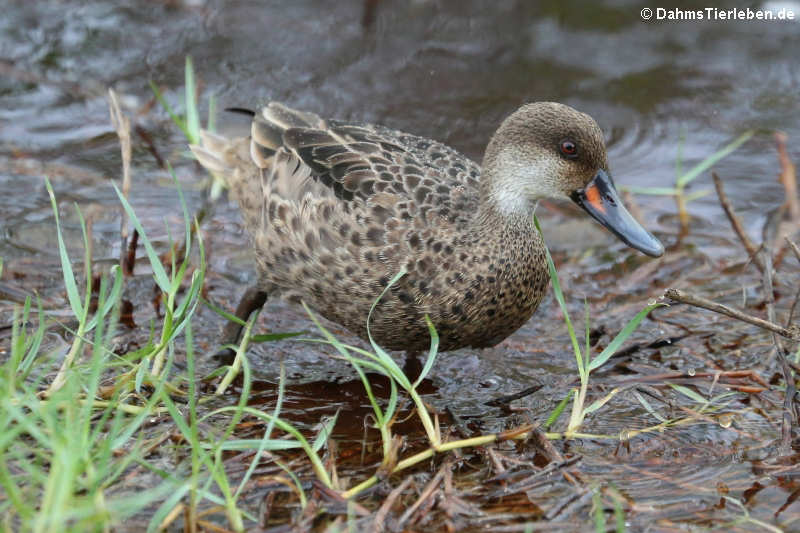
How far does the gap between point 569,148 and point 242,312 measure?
1.77 metres

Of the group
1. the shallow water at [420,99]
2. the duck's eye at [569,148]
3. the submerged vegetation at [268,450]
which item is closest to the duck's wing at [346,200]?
the submerged vegetation at [268,450]

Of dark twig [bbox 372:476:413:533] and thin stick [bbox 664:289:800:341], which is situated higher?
thin stick [bbox 664:289:800:341]

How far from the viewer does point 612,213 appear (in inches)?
173

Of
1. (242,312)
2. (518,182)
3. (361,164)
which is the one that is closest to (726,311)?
(518,182)

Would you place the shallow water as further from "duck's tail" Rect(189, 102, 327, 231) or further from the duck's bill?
the duck's bill

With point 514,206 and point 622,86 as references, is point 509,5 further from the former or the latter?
point 514,206

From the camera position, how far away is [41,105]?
7250mm

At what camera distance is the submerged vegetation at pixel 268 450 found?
10.3 feet

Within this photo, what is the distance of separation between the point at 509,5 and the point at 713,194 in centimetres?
288

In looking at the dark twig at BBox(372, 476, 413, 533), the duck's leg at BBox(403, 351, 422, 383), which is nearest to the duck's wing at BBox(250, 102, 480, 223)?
the duck's leg at BBox(403, 351, 422, 383)

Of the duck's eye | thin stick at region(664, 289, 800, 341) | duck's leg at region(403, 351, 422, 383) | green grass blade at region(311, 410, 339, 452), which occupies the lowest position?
duck's leg at region(403, 351, 422, 383)

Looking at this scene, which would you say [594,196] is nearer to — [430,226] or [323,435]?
[430,226]

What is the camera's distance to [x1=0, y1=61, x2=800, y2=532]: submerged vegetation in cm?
314

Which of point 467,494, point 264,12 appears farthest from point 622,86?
point 467,494
